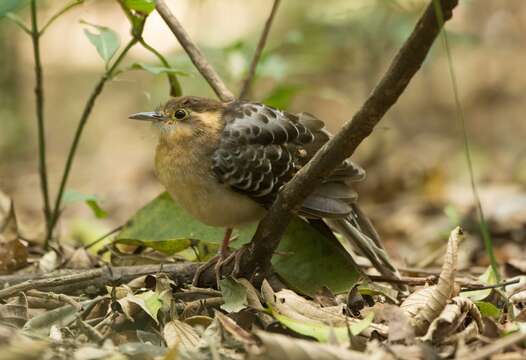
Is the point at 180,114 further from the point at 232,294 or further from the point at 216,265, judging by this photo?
the point at 232,294

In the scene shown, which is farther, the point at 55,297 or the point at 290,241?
the point at 290,241

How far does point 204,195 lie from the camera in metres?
4.04

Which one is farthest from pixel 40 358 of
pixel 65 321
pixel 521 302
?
pixel 521 302

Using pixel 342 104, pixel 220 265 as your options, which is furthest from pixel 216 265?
pixel 342 104

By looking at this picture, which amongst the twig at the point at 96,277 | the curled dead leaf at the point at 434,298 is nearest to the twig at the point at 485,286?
the curled dead leaf at the point at 434,298

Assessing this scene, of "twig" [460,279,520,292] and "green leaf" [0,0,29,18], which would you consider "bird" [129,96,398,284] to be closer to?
"twig" [460,279,520,292]

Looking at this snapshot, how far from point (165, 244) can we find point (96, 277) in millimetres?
598

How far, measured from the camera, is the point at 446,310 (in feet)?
11.1

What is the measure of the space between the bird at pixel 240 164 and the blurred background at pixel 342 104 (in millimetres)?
1217

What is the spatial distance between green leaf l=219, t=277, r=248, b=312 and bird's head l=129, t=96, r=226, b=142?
846 mm

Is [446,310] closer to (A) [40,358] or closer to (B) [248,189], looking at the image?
(B) [248,189]

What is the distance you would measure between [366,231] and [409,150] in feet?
17.5

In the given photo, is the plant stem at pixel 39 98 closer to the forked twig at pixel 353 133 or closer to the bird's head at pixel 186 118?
the bird's head at pixel 186 118

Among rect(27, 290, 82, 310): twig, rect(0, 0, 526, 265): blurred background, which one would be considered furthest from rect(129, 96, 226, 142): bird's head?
rect(0, 0, 526, 265): blurred background
